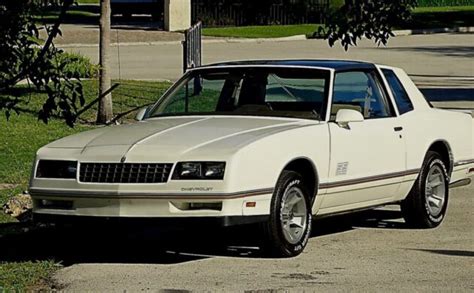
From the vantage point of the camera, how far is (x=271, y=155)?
8.95 metres

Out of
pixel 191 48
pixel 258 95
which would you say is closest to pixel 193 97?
pixel 258 95

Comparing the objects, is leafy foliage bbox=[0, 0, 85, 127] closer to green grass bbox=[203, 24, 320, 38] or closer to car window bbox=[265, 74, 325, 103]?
car window bbox=[265, 74, 325, 103]

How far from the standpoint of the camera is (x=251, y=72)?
34.2 feet

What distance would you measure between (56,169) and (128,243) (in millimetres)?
1439

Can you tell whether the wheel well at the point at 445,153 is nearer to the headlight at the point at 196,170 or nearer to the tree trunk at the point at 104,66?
the headlight at the point at 196,170

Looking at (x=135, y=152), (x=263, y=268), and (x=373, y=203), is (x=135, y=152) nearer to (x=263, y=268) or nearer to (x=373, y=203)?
(x=263, y=268)

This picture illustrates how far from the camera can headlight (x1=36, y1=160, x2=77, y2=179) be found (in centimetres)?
901

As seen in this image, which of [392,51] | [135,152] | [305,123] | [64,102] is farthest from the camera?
[392,51]

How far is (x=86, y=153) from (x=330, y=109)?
7.01 feet

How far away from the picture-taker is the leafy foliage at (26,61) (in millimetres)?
6828

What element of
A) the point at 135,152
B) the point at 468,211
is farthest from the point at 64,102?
the point at 468,211

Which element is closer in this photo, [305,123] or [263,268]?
[263,268]

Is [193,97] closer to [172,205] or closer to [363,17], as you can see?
[172,205]

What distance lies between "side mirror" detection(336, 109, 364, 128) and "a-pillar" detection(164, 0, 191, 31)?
112 feet
